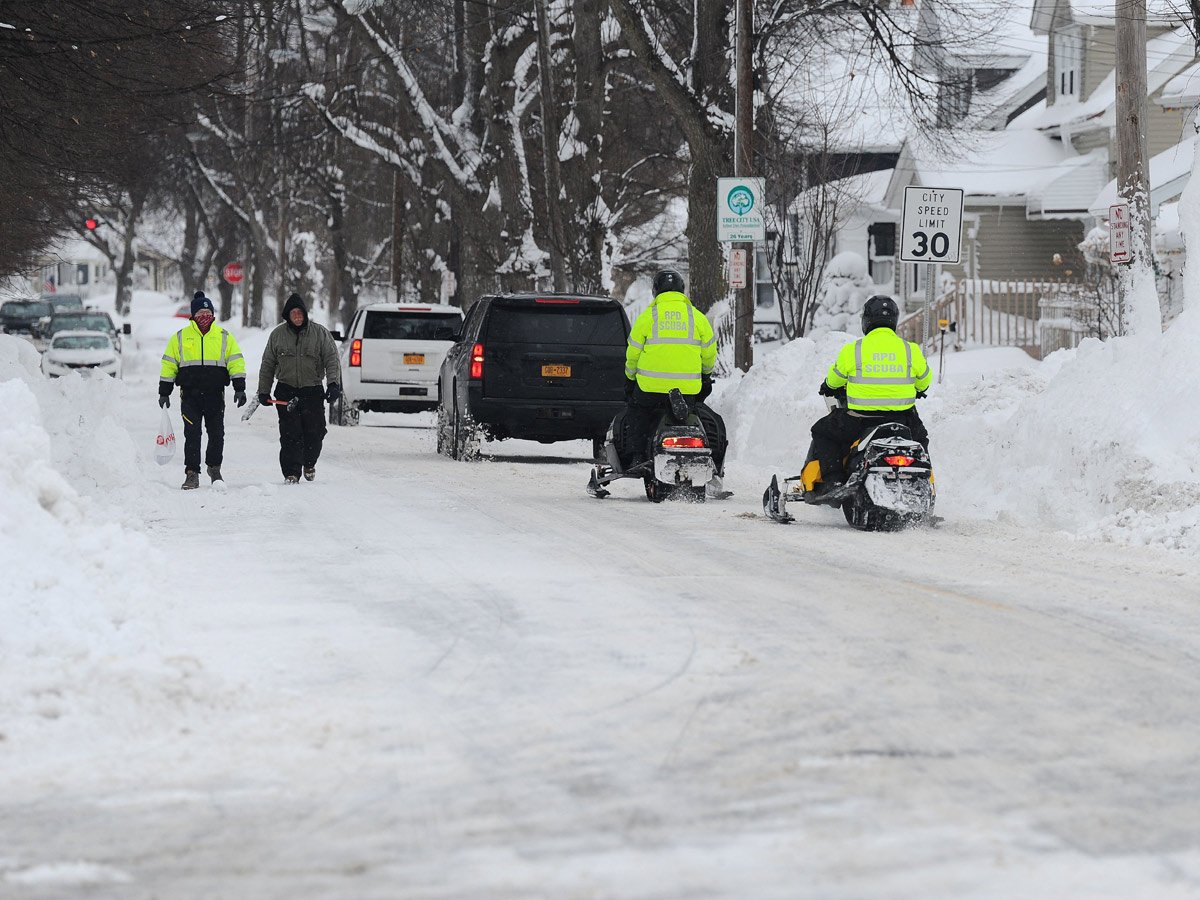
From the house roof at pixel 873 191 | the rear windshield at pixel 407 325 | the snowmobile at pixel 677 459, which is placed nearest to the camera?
the snowmobile at pixel 677 459

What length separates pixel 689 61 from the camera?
26.4 metres

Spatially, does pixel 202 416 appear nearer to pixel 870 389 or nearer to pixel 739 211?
pixel 870 389

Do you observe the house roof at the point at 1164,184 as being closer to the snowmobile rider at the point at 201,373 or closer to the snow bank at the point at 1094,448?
the snow bank at the point at 1094,448

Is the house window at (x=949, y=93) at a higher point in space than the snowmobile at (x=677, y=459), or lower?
higher

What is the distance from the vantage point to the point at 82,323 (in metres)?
45.9

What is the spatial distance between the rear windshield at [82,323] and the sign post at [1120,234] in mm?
32925

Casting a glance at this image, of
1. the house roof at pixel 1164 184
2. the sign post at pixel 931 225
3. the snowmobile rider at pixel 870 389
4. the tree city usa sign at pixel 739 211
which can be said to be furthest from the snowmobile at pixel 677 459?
the house roof at pixel 1164 184

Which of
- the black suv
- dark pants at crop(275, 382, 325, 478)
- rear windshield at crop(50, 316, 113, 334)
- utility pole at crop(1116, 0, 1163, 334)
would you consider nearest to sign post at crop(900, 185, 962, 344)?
utility pole at crop(1116, 0, 1163, 334)

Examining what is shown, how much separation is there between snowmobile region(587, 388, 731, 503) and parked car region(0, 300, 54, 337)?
1989 inches

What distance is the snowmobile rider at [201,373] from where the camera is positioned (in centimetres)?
1583

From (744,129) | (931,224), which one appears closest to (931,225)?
(931,224)

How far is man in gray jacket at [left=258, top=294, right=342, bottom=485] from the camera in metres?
16.4

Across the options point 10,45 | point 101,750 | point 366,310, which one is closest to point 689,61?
point 366,310

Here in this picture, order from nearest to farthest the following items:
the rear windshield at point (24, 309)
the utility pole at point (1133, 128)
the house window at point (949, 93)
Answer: the utility pole at point (1133, 128) < the house window at point (949, 93) < the rear windshield at point (24, 309)
